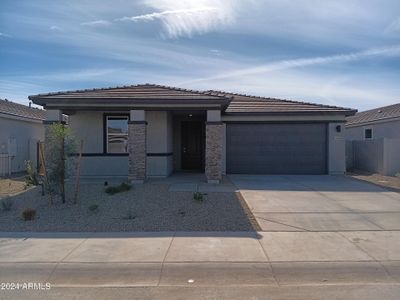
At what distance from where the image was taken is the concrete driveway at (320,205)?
9.23 metres

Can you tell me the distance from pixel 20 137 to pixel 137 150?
11.7 meters

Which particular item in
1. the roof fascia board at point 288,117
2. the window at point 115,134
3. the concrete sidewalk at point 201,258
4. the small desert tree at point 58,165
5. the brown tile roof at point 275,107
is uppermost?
the brown tile roof at point 275,107

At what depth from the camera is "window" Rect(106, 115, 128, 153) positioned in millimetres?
17797

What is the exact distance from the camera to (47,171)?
11.7 m

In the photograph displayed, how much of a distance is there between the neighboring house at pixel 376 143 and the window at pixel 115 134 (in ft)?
41.8

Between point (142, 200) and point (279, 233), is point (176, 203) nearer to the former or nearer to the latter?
point (142, 200)

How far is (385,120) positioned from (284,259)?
69.3 feet

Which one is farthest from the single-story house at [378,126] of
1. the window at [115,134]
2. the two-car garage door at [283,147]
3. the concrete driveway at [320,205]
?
the window at [115,134]

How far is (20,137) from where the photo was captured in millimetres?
23859

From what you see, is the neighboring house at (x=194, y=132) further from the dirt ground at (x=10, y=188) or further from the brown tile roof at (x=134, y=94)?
the dirt ground at (x=10, y=188)

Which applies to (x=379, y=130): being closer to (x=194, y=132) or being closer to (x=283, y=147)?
(x=283, y=147)

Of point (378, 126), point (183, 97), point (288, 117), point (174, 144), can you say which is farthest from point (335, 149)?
point (183, 97)

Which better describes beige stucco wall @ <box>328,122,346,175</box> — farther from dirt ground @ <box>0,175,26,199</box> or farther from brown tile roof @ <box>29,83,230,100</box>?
dirt ground @ <box>0,175,26,199</box>

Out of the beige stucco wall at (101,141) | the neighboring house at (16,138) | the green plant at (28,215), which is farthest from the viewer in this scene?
the neighboring house at (16,138)
